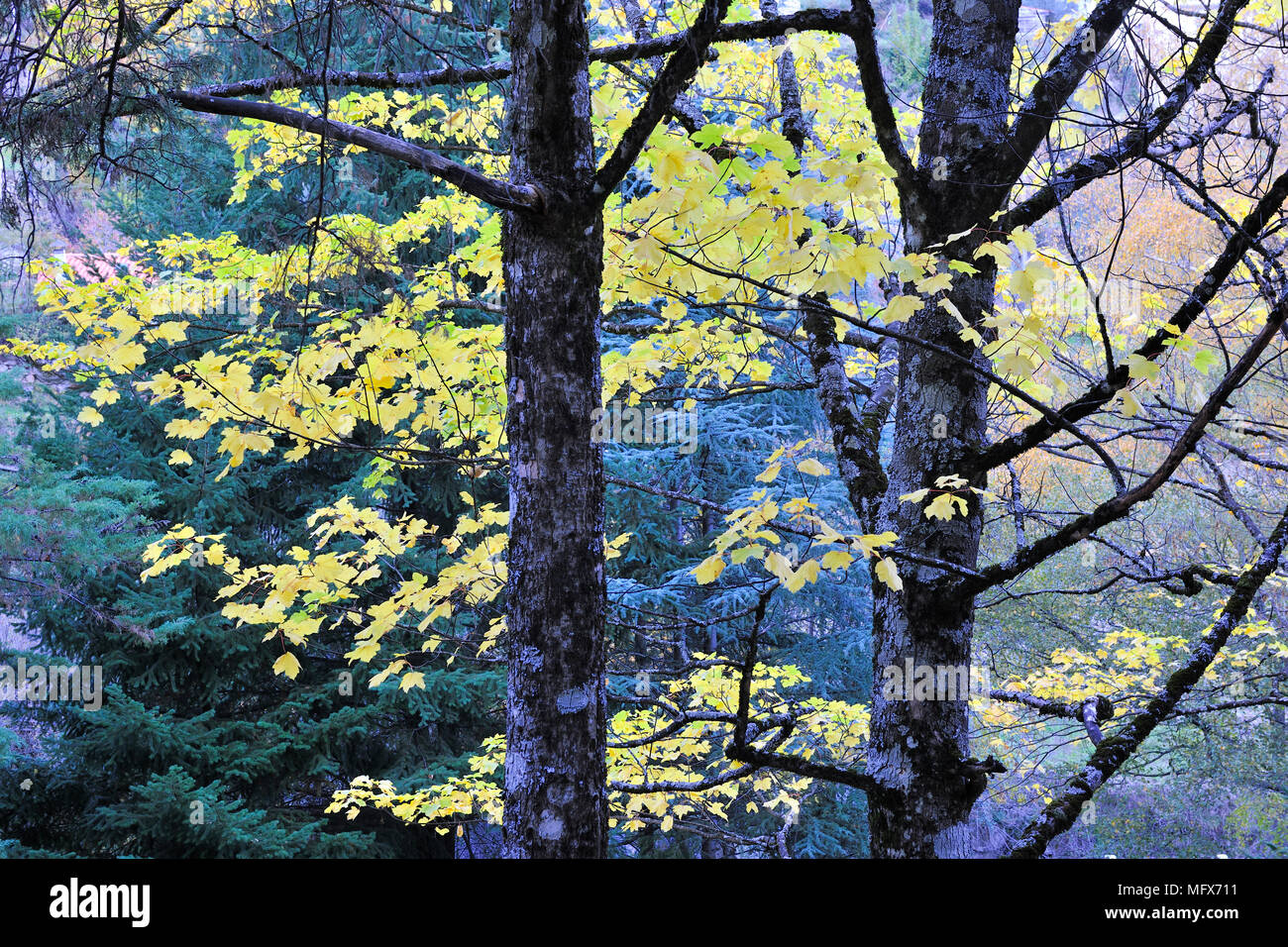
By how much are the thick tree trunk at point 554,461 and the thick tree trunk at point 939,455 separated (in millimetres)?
1130

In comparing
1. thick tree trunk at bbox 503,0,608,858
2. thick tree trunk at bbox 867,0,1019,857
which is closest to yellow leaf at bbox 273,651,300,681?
thick tree trunk at bbox 503,0,608,858

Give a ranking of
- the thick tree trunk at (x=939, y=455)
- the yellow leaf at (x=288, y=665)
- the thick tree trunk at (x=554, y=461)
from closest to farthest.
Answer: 1. the thick tree trunk at (x=554, y=461)
2. the thick tree trunk at (x=939, y=455)
3. the yellow leaf at (x=288, y=665)

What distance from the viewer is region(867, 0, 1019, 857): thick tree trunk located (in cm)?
270

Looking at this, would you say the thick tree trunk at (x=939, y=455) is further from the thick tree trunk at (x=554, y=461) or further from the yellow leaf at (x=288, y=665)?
the yellow leaf at (x=288, y=665)

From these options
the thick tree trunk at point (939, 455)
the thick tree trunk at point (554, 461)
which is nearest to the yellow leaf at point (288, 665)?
the thick tree trunk at point (554, 461)

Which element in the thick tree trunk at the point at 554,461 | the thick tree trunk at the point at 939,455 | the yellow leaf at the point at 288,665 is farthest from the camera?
the yellow leaf at the point at 288,665

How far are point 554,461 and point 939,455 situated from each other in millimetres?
1405

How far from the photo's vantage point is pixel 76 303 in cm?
434

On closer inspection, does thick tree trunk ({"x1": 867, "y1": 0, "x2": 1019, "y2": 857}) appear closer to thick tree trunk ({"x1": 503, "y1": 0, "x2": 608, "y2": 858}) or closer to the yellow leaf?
thick tree trunk ({"x1": 503, "y1": 0, "x2": 608, "y2": 858})

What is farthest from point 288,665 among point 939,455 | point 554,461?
point 939,455

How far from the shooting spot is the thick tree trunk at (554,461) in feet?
6.67

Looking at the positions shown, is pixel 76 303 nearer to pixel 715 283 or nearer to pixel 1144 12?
pixel 715 283

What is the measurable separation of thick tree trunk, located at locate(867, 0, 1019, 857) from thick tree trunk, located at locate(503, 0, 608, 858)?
1130 mm

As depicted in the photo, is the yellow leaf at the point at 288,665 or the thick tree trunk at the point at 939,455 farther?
A: the yellow leaf at the point at 288,665
